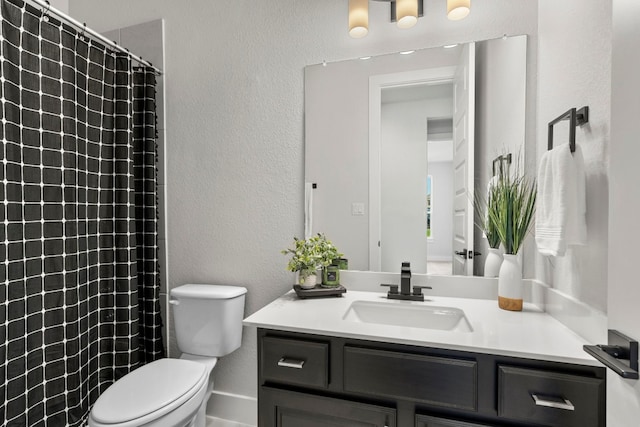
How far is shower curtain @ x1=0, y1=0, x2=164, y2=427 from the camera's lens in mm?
1314

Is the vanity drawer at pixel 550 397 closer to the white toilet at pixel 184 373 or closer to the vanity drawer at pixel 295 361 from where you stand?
the vanity drawer at pixel 295 361

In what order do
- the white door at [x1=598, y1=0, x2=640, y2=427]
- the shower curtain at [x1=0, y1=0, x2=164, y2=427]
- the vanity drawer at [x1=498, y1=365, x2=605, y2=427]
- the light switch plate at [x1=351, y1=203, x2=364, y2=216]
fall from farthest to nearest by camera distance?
the light switch plate at [x1=351, y1=203, x2=364, y2=216] < the shower curtain at [x1=0, y1=0, x2=164, y2=427] < the vanity drawer at [x1=498, y1=365, x2=605, y2=427] < the white door at [x1=598, y1=0, x2=640, y2=427]

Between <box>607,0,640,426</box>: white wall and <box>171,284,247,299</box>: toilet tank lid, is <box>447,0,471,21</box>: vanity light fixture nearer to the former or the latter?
<box>607,0,640,426</box>: white wall

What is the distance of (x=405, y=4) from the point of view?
1501 mm

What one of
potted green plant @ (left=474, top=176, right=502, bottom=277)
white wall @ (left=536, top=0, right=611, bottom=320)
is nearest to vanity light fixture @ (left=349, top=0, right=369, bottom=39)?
white wall @ (left=536, top=0, right=611, bottom=320)

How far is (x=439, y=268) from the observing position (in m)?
1.59

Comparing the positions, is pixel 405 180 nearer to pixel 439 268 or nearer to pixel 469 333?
pixel 439 268

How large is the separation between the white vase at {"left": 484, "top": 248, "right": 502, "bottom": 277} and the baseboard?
1479 mm

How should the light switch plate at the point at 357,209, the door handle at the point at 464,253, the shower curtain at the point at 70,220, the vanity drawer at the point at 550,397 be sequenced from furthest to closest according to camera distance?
the light switch plate at the point at 357,209, the door handle at the point at 464,253, the shower curtain at the point at 70,220, the vanity drawer at the point at 550,397

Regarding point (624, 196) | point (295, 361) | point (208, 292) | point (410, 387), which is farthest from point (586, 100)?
point (208, 292)

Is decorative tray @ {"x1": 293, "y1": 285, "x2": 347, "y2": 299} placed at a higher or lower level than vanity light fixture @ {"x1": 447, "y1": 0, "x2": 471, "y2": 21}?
lower

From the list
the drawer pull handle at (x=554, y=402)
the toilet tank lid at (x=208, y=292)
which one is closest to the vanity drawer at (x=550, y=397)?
Answer: the drawer pull handle at (x=554, y=402)

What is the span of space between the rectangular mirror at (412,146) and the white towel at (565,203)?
0.39 metres

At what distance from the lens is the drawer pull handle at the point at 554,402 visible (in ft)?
3.02
